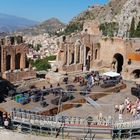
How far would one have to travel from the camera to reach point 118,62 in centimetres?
5447

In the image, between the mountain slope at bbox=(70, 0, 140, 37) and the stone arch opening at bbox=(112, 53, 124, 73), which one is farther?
the mountain slope at bbox=(70, 0, 140, 37)

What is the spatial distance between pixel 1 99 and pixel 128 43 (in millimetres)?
20794

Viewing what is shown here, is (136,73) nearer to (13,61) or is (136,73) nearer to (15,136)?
(13,61)

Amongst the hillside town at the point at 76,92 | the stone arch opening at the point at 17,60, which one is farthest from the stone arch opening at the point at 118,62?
the stone arch opening at the point at 17,60

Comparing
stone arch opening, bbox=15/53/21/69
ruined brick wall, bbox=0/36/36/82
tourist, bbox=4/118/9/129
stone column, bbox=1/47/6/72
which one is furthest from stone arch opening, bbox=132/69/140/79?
tourist, bbox=4/118/9/129

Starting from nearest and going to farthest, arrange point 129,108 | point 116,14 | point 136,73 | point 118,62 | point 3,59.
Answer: point 129,108
point 3,59
point 136,73
point 118,62
point 116,14


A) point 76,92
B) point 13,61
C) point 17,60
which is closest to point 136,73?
point 76,92

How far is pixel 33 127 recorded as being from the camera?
30.6 m

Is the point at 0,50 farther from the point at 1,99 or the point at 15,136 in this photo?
the point at 15,136

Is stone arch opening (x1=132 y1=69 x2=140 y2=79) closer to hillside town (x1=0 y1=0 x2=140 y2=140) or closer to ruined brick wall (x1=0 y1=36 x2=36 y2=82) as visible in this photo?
hillside town (x1=0 y1=0 x2=140 y2=140)

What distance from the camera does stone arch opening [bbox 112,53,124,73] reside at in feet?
176

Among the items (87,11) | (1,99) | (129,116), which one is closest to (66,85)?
(1,99)

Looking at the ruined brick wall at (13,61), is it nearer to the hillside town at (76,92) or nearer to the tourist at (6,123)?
the hillside town at (76,92)

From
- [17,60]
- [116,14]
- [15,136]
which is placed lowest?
[15,136]
